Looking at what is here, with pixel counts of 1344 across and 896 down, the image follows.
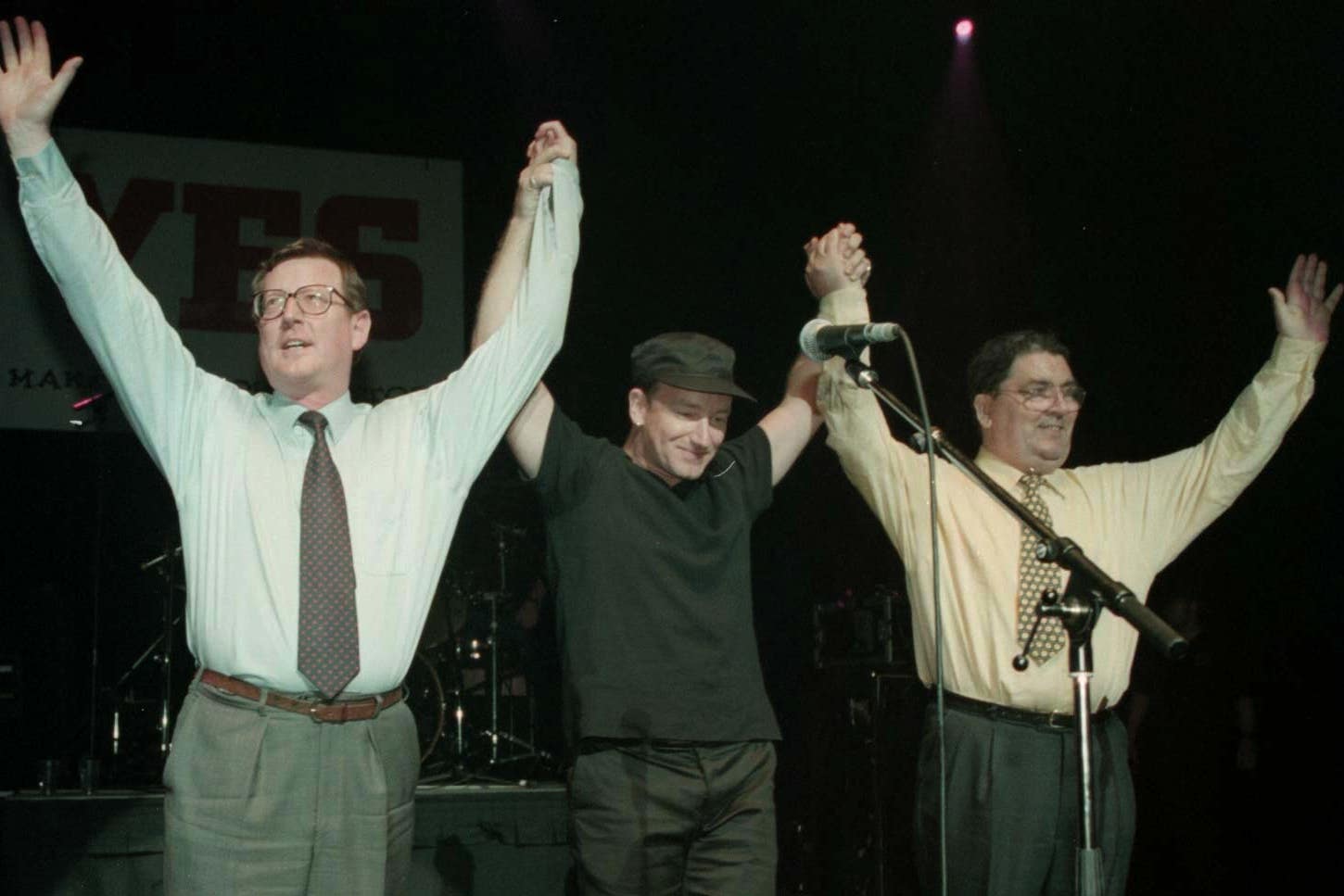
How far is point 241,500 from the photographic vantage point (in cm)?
264

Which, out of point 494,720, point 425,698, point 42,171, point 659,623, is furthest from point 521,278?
point 425,698

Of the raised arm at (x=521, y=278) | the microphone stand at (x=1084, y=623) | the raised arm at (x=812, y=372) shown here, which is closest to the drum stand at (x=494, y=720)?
the raised arm at (x=812, y=372)

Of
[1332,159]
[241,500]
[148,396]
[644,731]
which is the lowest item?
[644,731]

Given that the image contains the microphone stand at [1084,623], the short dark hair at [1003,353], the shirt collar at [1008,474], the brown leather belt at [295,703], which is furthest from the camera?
the short dark hair at [1003,353]

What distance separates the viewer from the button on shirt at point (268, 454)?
2527 mm

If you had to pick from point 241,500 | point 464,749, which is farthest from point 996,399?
point 464,749

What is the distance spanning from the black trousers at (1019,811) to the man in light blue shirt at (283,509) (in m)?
1.29

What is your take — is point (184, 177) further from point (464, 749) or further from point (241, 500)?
point (241, 500)

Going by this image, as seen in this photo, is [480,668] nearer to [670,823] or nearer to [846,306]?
Result: [846,306]

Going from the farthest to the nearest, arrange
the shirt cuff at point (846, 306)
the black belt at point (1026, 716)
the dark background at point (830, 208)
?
the dark background at point (830, 208), the shirt cuff at point (846, 306), the black belt at point (1026, 716)

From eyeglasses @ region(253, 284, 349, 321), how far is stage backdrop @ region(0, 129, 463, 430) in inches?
150

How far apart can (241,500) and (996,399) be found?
2.02 meters

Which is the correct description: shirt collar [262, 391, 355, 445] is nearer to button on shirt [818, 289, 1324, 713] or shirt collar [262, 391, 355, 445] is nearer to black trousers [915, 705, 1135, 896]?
button on shirt [818, 289, 1324, 713]

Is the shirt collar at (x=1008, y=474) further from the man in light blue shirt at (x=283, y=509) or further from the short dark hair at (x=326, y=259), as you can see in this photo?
the short dark hair at (x=326, y=259)
